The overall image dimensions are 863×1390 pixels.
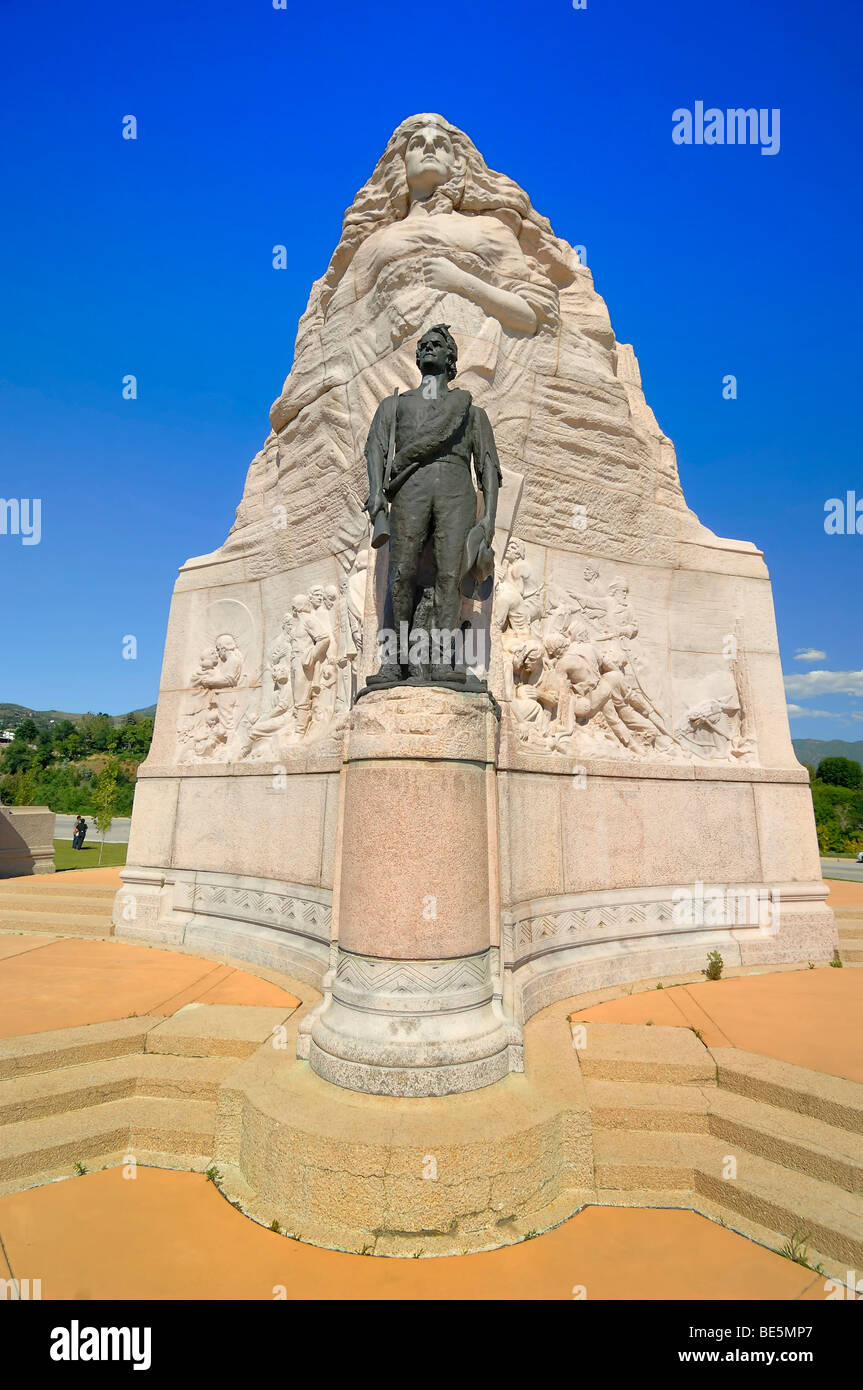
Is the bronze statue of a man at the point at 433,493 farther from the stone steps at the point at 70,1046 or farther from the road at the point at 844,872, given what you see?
the road at the point at 844,872

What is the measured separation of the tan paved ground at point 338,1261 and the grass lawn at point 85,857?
1573cm

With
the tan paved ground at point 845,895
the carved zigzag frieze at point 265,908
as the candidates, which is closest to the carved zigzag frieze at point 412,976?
the carved zigzag frieze at point 265,908

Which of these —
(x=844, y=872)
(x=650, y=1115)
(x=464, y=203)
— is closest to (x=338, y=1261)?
(x=650, y=1115)

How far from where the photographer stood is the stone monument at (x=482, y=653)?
4949mm

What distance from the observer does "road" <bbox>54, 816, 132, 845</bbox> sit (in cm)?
3303

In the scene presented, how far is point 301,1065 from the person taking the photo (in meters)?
4.08

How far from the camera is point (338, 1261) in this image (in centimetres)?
300

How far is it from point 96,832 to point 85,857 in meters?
15.8

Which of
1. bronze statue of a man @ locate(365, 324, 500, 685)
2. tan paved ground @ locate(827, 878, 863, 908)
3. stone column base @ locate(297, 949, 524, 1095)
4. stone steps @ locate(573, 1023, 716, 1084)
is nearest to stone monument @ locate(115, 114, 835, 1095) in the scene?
bronze statue of a man @ locate(365, 324, 500, 685)

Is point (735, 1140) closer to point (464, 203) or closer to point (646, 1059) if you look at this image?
point (646, 1059)
